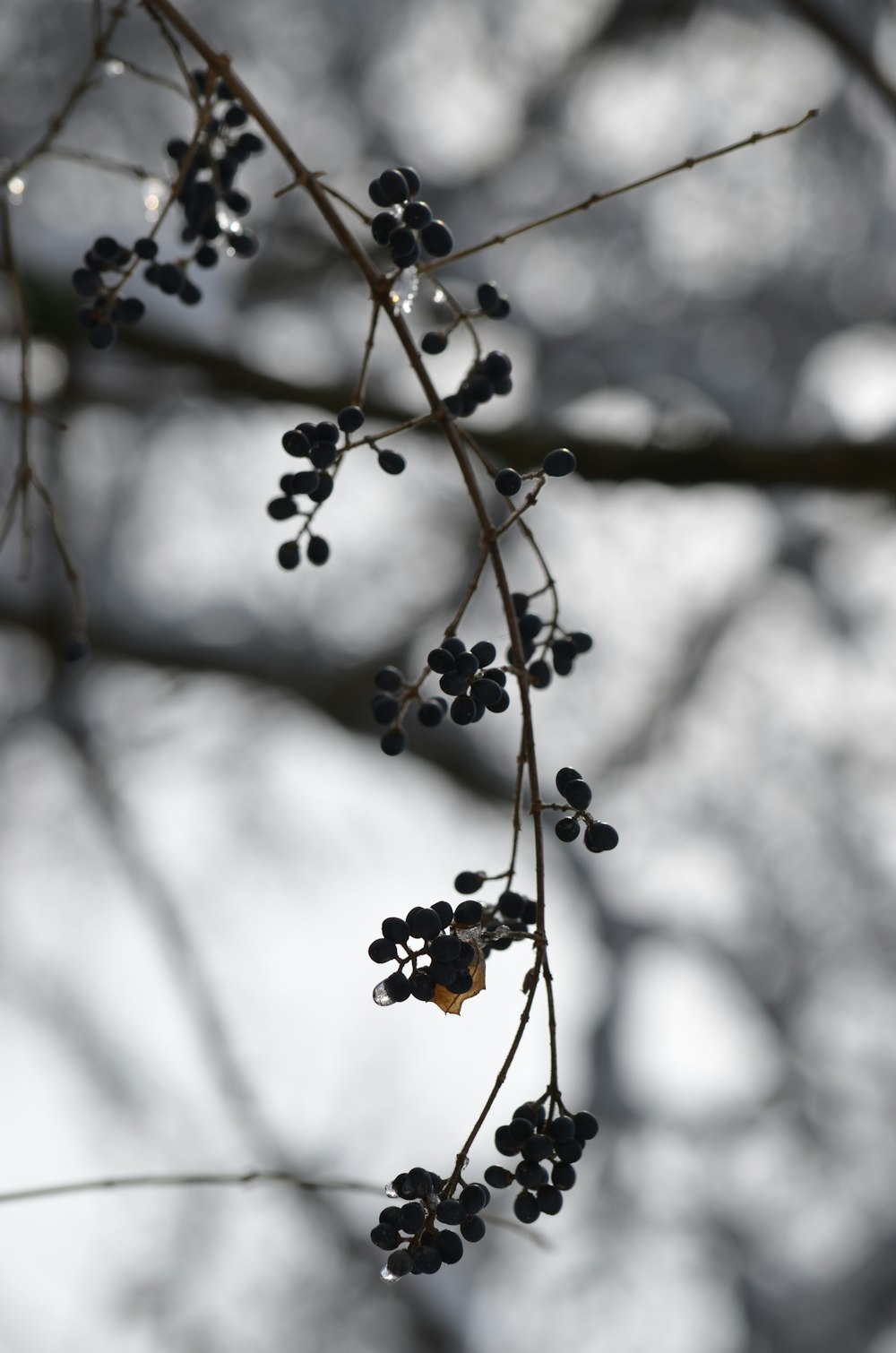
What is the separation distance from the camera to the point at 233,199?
29.5 inches

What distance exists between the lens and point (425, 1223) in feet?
1.85

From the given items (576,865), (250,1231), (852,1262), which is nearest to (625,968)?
(576,865)

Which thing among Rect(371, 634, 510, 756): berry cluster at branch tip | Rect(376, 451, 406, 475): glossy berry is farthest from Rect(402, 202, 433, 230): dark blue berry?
Rect(371, 634, 510, 756): berry cluster at branch tip

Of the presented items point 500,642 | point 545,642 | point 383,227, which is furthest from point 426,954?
point 500,642

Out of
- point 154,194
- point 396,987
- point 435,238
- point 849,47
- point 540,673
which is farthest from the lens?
point 849,47

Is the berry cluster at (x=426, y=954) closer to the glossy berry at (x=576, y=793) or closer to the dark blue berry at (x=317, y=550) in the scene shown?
the glossy berry at (x=576, y=793)

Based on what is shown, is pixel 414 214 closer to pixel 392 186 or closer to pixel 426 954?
pixel 392 186

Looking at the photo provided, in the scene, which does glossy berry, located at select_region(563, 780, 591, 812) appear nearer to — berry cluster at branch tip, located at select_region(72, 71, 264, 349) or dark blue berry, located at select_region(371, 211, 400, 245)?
dark blue berry, located at select_region(371, 211, 400, 245)

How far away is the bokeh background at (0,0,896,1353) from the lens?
227cm

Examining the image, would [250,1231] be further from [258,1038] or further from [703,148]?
[703,148]

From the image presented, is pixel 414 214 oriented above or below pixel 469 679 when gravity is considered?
above

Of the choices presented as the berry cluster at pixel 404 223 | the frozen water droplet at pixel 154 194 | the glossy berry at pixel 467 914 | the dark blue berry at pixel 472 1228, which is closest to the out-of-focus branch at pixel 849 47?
the frozen water droplet at pixel 154 194

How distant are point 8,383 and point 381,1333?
8.86 ft

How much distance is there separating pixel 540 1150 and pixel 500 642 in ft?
6.90
